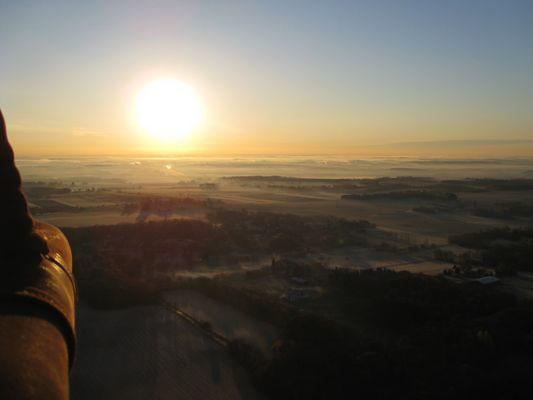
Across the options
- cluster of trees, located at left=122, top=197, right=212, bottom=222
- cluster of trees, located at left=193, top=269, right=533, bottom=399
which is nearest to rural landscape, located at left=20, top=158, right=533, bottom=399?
cluster of trees, located at left=193, top=269, right=533, bottom=399

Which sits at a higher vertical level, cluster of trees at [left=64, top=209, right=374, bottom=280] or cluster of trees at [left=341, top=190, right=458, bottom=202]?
cluster of trees at [left=341, top=190, right=458, bottom=202]

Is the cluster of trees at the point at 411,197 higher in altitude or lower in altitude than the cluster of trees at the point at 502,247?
higher

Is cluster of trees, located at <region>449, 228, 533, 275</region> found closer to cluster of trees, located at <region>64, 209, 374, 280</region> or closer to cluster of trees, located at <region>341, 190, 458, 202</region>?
cluster of trees, located at <region>64, 209, 374, 280</region>

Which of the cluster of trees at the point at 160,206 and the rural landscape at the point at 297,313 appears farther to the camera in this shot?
the cluster of trees at the point at 160,206

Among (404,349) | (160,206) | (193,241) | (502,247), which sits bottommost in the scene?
(502,247)

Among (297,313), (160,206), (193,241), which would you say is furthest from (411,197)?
(297,313)

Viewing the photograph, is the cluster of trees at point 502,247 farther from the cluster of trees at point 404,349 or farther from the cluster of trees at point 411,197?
the cluster of trees at point 411,197

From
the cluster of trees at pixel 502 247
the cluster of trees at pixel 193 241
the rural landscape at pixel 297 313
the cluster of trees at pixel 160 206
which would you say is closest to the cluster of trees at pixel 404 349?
the rural landscape at pixel 297 313

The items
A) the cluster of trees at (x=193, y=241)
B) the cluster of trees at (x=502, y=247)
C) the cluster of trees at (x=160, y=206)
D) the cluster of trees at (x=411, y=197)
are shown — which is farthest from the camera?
the cluster of trees at (x=411, y=197)

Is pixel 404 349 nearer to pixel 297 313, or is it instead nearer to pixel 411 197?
pixel 297 313

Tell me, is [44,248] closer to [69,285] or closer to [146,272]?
[69,285]

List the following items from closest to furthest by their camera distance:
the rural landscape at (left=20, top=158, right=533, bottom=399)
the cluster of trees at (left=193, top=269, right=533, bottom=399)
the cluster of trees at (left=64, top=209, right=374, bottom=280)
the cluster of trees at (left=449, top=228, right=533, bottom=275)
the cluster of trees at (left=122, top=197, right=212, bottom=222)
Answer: the cluster of trees at (left=193, top=269, right=533, bottom=399) < the rural landscape at (left=20, top=158, right=533, bottom=399) < the cluster of trees at (left=449, top=228, right=533, bottom=275) < the cluster of trees at (left=64, top=209, right=374, bottom=280) < the cluster of trees at (left=122, top=197, right=212, bottom=222)

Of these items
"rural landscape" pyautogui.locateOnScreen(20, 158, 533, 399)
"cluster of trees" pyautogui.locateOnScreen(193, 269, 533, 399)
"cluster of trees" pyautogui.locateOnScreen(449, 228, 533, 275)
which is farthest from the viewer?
"cluster of trees" pyautogui.locateOnScreen(449, 228, 533, 275)
